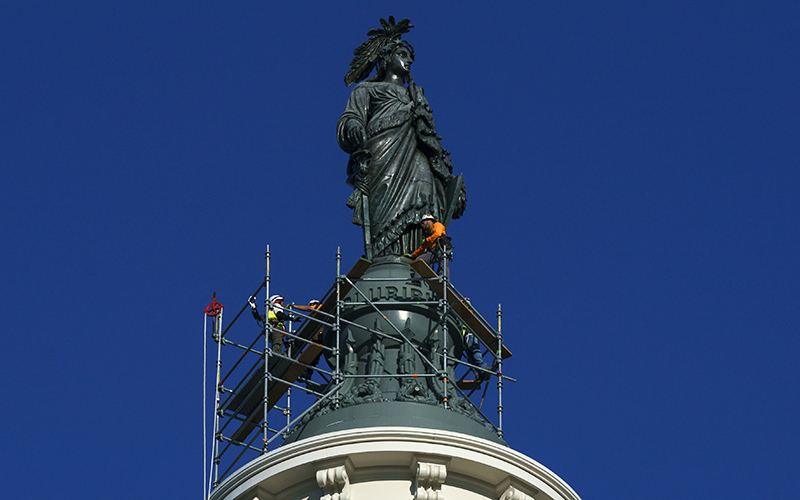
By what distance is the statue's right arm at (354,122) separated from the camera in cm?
3503

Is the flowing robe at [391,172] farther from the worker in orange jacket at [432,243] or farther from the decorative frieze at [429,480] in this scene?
the decorative frieze at [429,480]

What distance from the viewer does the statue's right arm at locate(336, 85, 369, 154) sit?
35031 mm

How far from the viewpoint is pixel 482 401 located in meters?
32.6

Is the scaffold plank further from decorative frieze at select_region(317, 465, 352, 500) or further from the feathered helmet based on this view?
A: the feathered helmet

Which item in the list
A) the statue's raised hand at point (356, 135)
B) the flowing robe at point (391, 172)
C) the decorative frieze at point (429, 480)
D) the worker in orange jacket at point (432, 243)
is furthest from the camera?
the statue's raised hand at point (356, 135)

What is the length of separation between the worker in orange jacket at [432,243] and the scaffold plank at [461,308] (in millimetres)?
428

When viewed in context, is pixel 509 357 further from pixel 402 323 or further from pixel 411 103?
pixel 411 103

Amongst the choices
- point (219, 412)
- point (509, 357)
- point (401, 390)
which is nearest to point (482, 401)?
point (509, 357)

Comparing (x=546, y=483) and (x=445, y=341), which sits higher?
(x=445, y=341)

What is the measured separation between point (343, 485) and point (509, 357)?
6.57 m

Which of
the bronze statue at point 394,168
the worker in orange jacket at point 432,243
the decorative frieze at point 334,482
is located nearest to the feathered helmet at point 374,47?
the bronze statue at point 394,168

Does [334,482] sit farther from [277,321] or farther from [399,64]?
[399,64]

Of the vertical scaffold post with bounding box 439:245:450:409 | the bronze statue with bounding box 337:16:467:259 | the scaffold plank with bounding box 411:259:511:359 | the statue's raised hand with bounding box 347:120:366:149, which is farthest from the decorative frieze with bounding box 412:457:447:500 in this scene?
the statue's raised hand with bounding box 347:120:366:149

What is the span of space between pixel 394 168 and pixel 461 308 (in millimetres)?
4218
